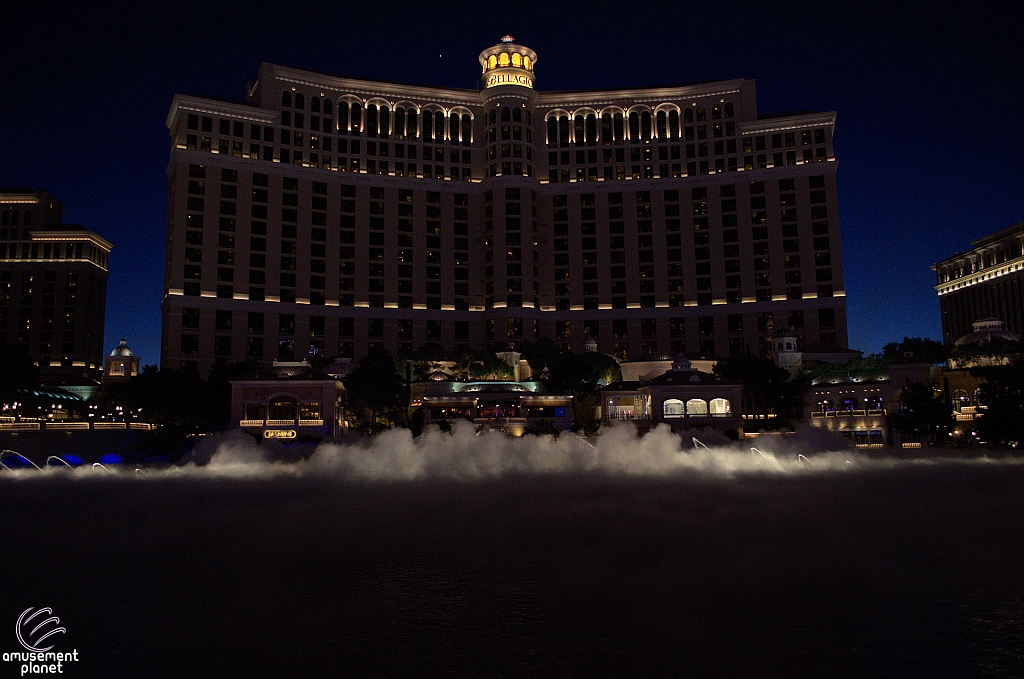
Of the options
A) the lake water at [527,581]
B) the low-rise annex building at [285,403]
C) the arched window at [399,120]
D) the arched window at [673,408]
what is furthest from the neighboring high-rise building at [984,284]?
the lake water at [527,581]

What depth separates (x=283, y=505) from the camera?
3294 cm

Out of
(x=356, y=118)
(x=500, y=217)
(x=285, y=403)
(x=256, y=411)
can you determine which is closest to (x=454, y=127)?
(x=356, y=118)

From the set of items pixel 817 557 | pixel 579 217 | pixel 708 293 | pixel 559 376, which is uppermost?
pixel 579 217

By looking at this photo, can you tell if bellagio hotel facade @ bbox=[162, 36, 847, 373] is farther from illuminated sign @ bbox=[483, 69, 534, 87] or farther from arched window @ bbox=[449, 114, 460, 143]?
arched window @ bbox=[449, 114, 460, 143]

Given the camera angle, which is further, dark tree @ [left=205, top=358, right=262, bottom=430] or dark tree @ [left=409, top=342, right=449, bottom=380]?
dark tree @ [left=409, top=342, right=449, bottom=380]

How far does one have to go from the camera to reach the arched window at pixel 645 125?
5566 inches

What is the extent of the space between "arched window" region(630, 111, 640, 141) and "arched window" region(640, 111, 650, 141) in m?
0.59

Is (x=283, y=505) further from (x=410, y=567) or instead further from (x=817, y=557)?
(x=817, y=557)

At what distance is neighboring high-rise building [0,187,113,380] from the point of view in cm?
15725

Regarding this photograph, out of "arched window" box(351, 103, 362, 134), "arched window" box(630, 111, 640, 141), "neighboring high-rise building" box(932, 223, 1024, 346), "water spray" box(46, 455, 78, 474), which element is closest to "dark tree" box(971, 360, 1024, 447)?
"neighboring high-rise building" box(932, 223, 1024, 346)

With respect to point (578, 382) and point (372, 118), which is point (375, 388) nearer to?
point (578, 382)

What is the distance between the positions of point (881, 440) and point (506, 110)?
288 feet

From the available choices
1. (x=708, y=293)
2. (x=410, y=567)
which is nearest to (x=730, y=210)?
(x=708, y=293)

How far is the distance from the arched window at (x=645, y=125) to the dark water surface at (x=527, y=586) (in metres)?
117
